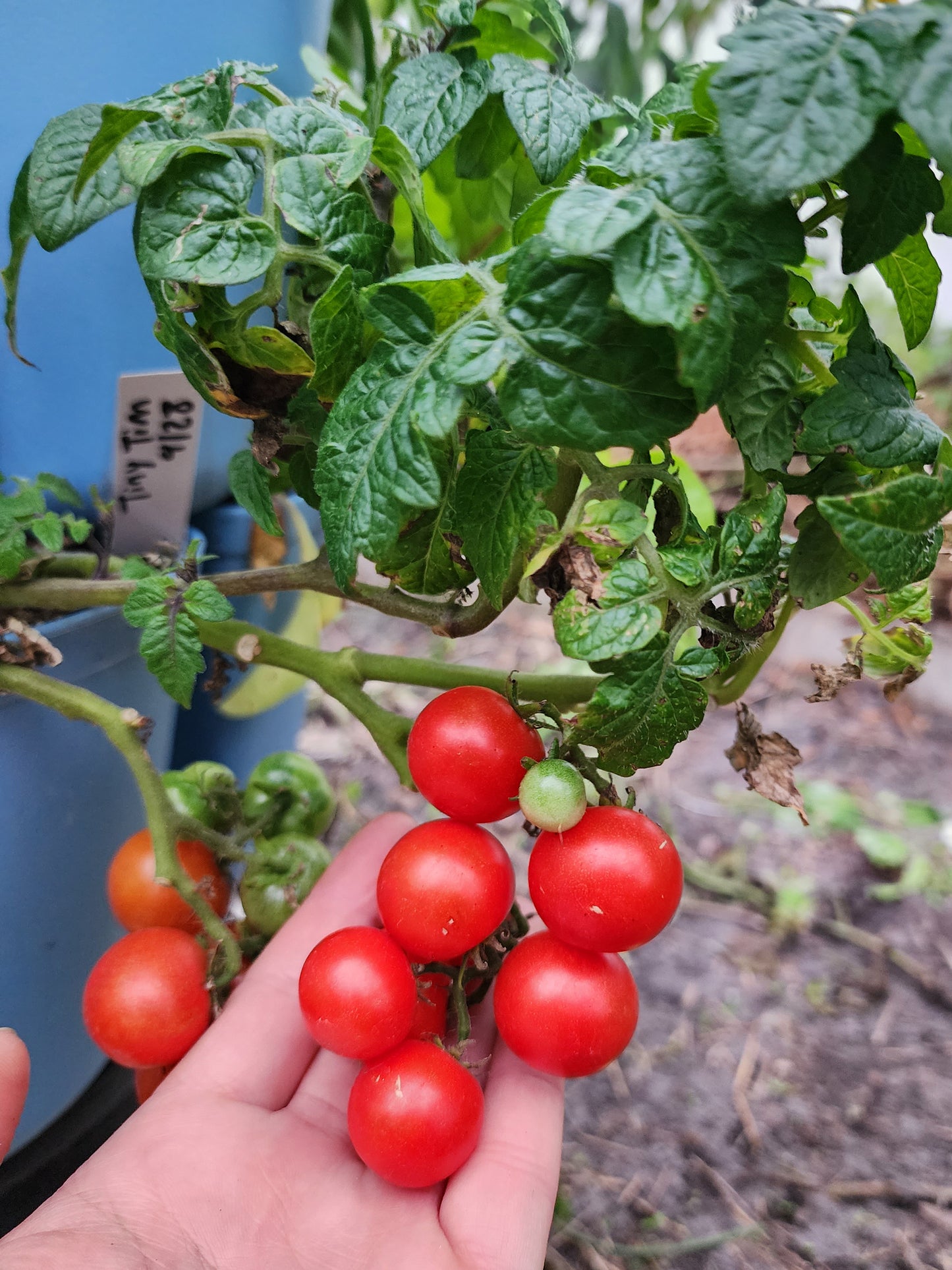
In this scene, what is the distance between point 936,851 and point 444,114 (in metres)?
1.32

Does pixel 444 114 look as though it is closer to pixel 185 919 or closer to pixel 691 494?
pixel 691 494

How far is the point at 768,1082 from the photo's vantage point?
1.05m

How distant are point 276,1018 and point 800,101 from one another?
2.32 ft

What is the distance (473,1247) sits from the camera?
0.61 meters

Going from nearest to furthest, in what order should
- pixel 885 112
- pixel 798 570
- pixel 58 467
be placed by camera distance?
pixel 885 112
pixel 798 570
pixel 58 467

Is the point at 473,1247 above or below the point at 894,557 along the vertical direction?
below

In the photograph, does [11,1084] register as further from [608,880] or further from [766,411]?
[766,411]

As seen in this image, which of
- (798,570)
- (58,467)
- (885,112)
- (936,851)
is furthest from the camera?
(936,851)

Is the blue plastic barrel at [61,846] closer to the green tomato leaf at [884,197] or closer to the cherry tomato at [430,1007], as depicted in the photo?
the cherry tomato at [430,1007]

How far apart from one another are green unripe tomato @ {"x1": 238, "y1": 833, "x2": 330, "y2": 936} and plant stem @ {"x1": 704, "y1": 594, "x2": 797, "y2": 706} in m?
0.37

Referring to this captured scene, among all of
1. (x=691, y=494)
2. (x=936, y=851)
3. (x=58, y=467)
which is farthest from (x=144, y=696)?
(x=936, y=851)

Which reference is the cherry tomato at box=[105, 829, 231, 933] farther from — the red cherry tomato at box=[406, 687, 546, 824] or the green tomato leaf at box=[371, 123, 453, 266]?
the green tomato leaf at box=[371, 123, 453, 266]

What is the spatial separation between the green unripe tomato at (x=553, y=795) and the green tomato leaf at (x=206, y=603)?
24 centimetres

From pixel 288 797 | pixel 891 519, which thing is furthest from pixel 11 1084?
pixel 891 519
